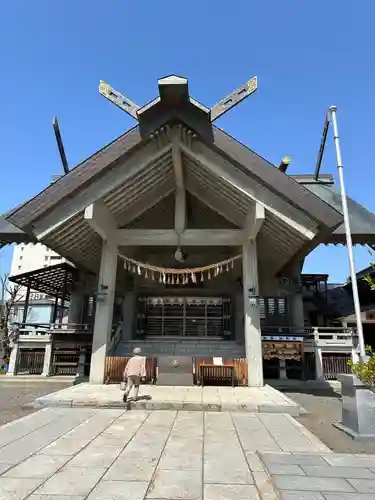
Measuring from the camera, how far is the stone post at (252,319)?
11148 mm

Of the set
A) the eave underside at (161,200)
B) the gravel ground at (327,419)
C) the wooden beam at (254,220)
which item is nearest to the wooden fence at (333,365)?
the gravel ground at (327,419)

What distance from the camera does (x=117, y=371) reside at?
37.6 ft

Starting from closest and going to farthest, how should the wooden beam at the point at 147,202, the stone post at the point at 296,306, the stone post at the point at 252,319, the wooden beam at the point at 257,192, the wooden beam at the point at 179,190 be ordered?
the wooden beam at the point at 257,192
the stone post at the point at 252,319
the wooden beam at the point at 179,190
the wooden beam at the point at 147,202
the stone post at the point at 296,306

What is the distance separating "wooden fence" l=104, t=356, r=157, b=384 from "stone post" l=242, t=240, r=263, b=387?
324 cm

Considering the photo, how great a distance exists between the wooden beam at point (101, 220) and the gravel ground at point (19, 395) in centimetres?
549

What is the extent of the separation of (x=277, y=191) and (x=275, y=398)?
19.6 feet

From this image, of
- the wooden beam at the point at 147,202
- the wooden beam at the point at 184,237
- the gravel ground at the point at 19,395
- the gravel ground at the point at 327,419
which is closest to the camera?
the gravel ground at the point at 327,419

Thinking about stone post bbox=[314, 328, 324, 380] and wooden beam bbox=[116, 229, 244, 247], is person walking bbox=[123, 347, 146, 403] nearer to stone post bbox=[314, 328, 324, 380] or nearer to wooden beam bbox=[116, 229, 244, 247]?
wooden beam bbox=[116, 229, 244, 247]

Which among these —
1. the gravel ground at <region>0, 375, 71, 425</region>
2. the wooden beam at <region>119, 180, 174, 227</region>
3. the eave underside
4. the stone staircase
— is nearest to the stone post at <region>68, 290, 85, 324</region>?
the stone staircase

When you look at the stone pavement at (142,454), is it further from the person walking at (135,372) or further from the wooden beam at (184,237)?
the wooden beam at (184,237)

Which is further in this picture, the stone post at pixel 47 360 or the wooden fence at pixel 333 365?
the stone post at pixel 47 360

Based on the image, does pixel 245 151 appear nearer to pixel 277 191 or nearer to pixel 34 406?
pixel 277 191

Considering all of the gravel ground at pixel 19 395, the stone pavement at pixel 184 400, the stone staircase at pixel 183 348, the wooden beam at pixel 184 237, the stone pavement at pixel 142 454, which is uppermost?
the wooden beam at pixel 184 237

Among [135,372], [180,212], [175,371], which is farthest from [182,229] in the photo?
[135,372]
